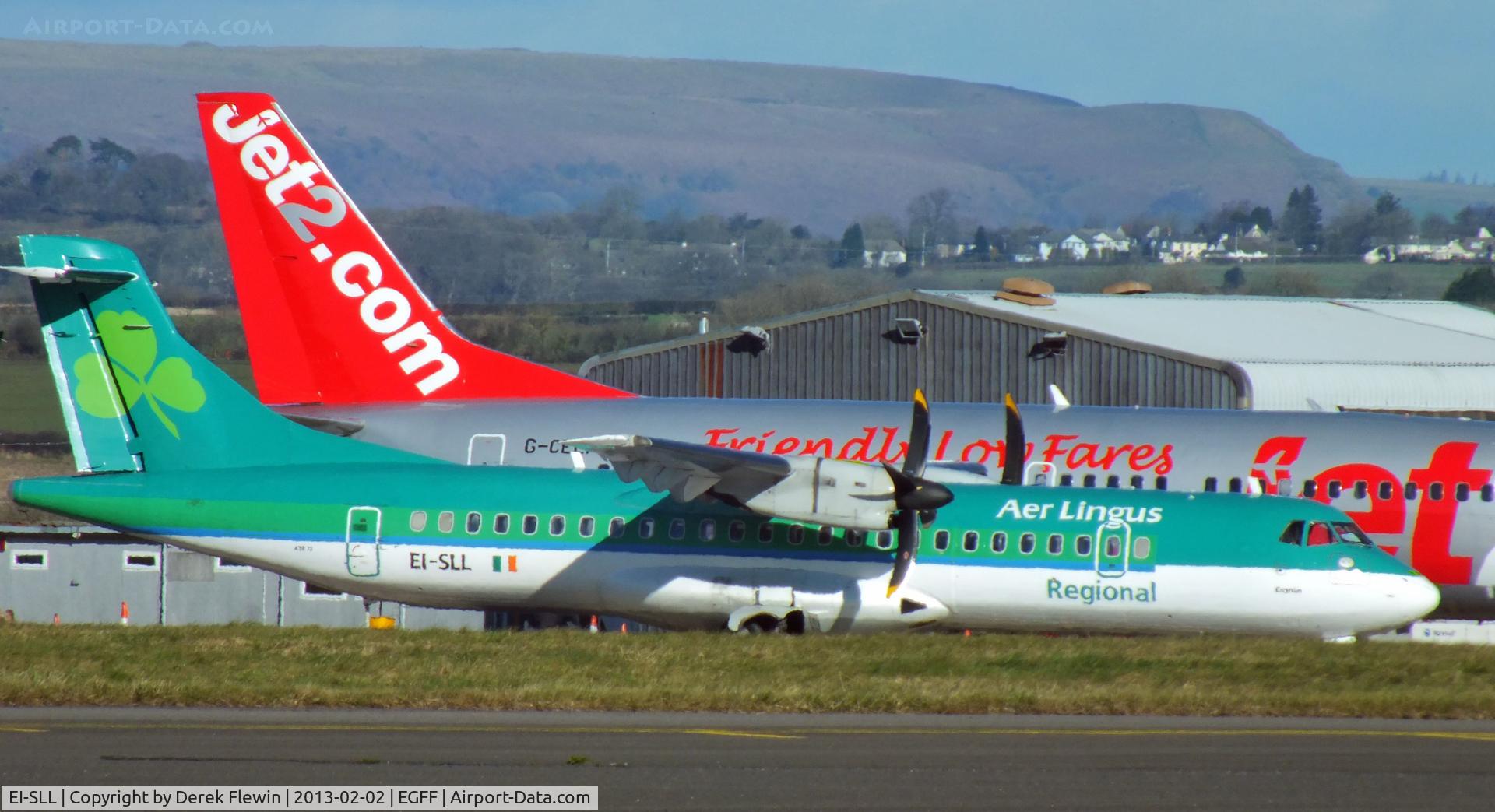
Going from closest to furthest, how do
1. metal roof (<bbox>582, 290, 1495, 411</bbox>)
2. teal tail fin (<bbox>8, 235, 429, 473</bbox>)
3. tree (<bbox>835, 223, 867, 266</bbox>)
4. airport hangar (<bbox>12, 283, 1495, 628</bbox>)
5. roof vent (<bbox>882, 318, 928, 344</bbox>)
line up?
teal tail fin (<bbox>8, 235, 429, 473</bbox>), airport hangar (<bbox>12, 283, 1495, 628</bbox>), metal roof (<bbox>582, 290, 1495, 411</bbox>), roof vent (<bbox>882, 318, 928, 344</bbox>), tree (<bbox>835, 223, 867, 266</bbox>)

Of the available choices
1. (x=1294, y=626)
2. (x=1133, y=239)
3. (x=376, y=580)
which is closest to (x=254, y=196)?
(x=376, y=580)

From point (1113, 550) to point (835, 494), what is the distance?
12.6ft

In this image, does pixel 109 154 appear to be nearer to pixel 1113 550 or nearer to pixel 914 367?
pixel 914 367

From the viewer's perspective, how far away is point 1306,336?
4534 centimetres

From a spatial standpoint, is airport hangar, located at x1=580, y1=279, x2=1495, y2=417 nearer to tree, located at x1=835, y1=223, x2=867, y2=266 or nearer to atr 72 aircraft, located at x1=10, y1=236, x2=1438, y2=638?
atr 72 aircraft, located at x1=10, y1=236, x2=1438, y2=638

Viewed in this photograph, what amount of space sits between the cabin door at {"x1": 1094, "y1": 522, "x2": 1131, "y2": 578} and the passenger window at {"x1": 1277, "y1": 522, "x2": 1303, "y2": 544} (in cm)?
198

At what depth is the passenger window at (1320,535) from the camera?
23.1 metres

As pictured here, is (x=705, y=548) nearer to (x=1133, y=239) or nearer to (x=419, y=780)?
(x=419, y=780)

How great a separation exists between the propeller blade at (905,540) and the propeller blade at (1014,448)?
2.23 metres

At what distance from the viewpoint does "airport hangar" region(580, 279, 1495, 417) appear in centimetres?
3931

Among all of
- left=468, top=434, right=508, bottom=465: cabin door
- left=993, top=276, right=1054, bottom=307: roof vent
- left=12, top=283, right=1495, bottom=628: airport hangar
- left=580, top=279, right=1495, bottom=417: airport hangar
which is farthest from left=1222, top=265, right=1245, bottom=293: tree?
left=468, top=434, right=508, bottom=465: cabin door

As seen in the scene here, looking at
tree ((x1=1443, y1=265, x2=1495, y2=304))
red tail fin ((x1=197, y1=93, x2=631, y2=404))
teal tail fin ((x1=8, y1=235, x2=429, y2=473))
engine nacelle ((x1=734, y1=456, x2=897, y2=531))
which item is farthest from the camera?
tree ((x1=1443, y1=265, x2=1495, y2=304))

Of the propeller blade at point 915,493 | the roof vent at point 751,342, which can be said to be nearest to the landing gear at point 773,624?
the propeller blade at point 915,493

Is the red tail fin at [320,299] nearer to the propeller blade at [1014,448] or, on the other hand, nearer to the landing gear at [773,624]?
the landing gear at [773,624]
